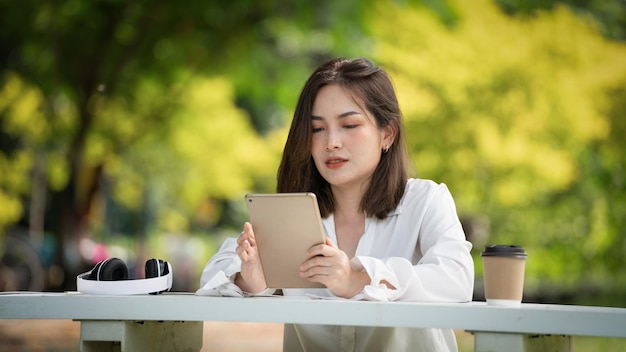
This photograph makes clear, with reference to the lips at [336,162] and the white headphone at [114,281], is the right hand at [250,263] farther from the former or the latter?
the lips at [336,162]

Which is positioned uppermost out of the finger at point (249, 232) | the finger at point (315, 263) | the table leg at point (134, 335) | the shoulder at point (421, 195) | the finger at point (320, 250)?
the shoulder at point (421, 195)

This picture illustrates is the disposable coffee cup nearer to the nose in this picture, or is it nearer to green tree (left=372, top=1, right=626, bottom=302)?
the nose

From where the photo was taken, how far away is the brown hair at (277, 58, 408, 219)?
220 cm

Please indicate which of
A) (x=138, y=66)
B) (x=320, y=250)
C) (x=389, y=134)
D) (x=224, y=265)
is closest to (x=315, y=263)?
(x=320, y=250)

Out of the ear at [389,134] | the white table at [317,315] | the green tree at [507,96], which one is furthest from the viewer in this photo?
the green tree at [507,96]

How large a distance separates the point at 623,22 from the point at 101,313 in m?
9.24

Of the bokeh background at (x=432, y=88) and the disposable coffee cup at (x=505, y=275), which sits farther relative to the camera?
the bokeh background at (x=432, y=88)

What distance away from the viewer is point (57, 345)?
6590 millimetres

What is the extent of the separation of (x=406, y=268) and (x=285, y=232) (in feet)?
0.83

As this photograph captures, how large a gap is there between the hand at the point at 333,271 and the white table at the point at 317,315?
19cm

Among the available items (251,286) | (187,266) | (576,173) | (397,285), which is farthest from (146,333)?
(187,266)

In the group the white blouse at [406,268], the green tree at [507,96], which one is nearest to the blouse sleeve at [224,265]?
the white blouse at [406,268]

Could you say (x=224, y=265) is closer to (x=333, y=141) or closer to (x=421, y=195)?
(x=333, y=141)

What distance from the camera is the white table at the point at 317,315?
152 centimetres
